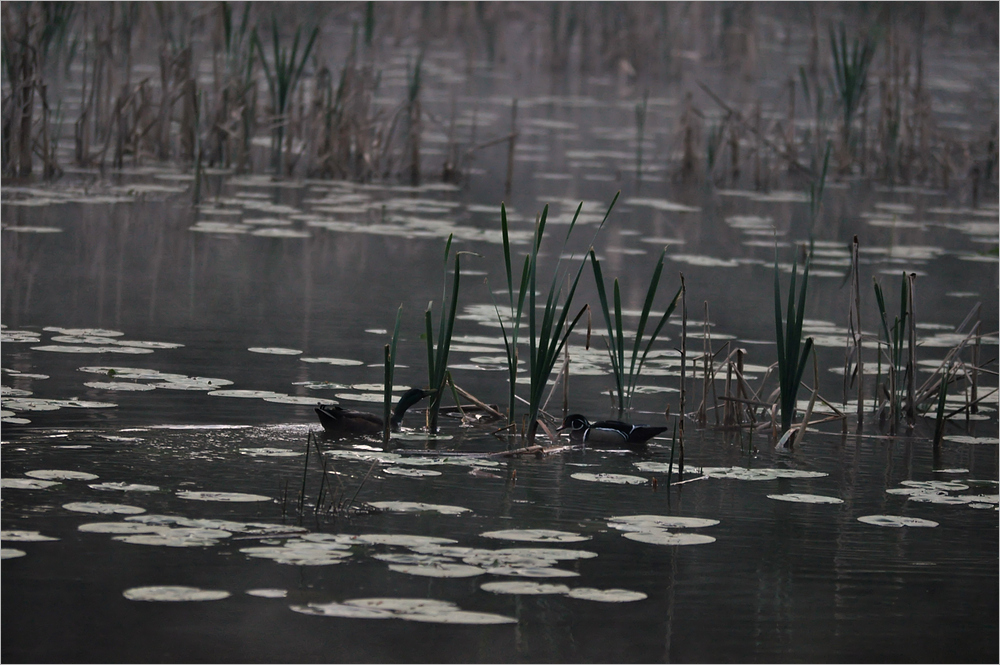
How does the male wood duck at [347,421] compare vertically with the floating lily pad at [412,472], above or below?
above

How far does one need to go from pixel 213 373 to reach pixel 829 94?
13269mm

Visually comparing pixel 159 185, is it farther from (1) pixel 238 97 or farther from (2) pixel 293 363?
(2) pixel 293 363

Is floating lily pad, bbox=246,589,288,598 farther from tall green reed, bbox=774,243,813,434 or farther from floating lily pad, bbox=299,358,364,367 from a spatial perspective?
floating lily pad, bbox=299,358,364,367

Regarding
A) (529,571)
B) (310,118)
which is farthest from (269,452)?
(310,118)

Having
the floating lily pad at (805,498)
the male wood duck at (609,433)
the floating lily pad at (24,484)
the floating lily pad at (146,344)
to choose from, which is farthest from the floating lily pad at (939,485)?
the floating lily pad at (146,344)

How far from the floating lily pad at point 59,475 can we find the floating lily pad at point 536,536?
1063 millimetres

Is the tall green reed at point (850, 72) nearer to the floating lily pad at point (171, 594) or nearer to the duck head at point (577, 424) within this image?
the duck head at point (577, 424)

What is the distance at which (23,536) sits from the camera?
348 cm

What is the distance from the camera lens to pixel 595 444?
4.86 metres

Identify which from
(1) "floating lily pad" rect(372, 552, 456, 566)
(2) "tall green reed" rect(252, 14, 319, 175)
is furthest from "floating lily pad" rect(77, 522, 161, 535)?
(2) "tall green reed" rect(252, 14, 319, 175)

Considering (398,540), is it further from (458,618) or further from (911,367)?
(911,367)

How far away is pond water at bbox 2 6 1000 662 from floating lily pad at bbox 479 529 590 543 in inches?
0.4

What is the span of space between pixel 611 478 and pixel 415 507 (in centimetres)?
74

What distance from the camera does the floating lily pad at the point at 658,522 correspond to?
3.94 metres
